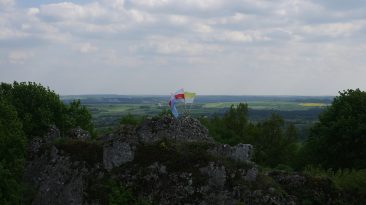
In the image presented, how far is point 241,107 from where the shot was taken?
62188 millimetres

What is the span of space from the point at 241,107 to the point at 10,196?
39.6 metres

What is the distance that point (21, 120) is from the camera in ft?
119

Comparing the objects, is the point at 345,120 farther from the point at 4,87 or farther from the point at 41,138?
the point at 4,87

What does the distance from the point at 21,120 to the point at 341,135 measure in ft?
95.5

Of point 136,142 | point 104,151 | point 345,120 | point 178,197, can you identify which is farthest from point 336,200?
point 345,120

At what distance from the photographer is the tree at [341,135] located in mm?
42094

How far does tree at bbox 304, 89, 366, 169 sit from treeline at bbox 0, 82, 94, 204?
926 inches

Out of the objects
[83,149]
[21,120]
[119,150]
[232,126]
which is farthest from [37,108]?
[232,126]

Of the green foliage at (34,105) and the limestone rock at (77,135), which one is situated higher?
the green foliage at (34,105)

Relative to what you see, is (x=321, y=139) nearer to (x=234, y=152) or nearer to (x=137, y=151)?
(x=234, y=152)

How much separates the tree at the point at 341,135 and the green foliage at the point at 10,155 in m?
28.3

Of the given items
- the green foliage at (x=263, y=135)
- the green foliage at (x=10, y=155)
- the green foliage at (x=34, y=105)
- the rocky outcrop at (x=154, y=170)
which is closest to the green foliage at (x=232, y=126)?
the green foliage at (x=263, y=135)

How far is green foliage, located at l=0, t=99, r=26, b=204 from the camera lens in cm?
2794

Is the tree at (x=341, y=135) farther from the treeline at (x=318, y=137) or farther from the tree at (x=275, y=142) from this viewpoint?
the tree at (x=275, y=142)
